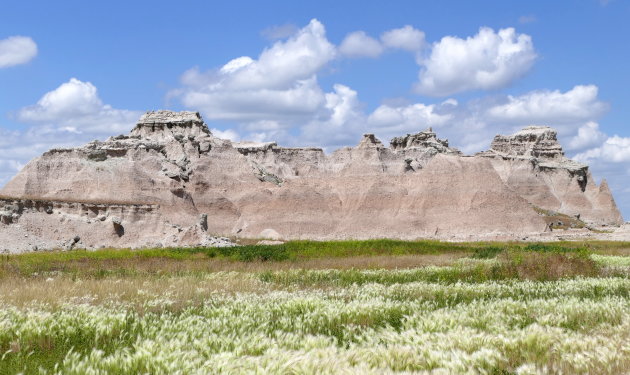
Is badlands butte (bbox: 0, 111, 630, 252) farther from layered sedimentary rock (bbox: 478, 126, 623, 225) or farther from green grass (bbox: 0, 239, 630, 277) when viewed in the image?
layered sedimentary rock (bbox: 478, 126, 623, 225)

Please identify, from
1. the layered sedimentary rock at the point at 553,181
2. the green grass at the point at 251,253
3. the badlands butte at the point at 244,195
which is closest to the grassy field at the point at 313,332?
the green grass at the point at 251,253

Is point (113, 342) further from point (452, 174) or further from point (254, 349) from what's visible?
point (452, 174)

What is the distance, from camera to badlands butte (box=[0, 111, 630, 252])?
74.2 meters

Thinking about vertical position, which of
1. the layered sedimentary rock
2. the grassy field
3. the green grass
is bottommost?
the green grass

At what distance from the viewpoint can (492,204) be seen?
301ft

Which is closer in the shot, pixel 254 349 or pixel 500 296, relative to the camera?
pixel 254 349

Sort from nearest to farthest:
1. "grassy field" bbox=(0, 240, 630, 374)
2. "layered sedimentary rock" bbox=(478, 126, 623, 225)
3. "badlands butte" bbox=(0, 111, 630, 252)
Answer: "grassy field" bbox=(0, 240, 630, 374) < "badlands butte" bbox=(0, 111, 630, 252) < "layered sedimentary rock" bbox=(478, 126, 623, 225)

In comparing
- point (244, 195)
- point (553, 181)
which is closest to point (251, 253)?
point (244, 195)

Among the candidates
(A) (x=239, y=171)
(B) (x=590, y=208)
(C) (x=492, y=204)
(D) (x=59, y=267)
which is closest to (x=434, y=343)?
(D) (x=59, y=267)

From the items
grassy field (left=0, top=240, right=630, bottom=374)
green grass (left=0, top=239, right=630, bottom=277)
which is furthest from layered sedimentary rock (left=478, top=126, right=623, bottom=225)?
grassy field (left=0, top=240, right=630, bottom=374)

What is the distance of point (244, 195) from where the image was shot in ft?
347

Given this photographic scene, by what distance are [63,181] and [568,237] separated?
78.3m

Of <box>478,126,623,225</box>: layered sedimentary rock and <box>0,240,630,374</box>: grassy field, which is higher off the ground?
<box>478,126,623,225</box>: layered sedimentary rock

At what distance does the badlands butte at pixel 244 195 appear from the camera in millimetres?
74250
